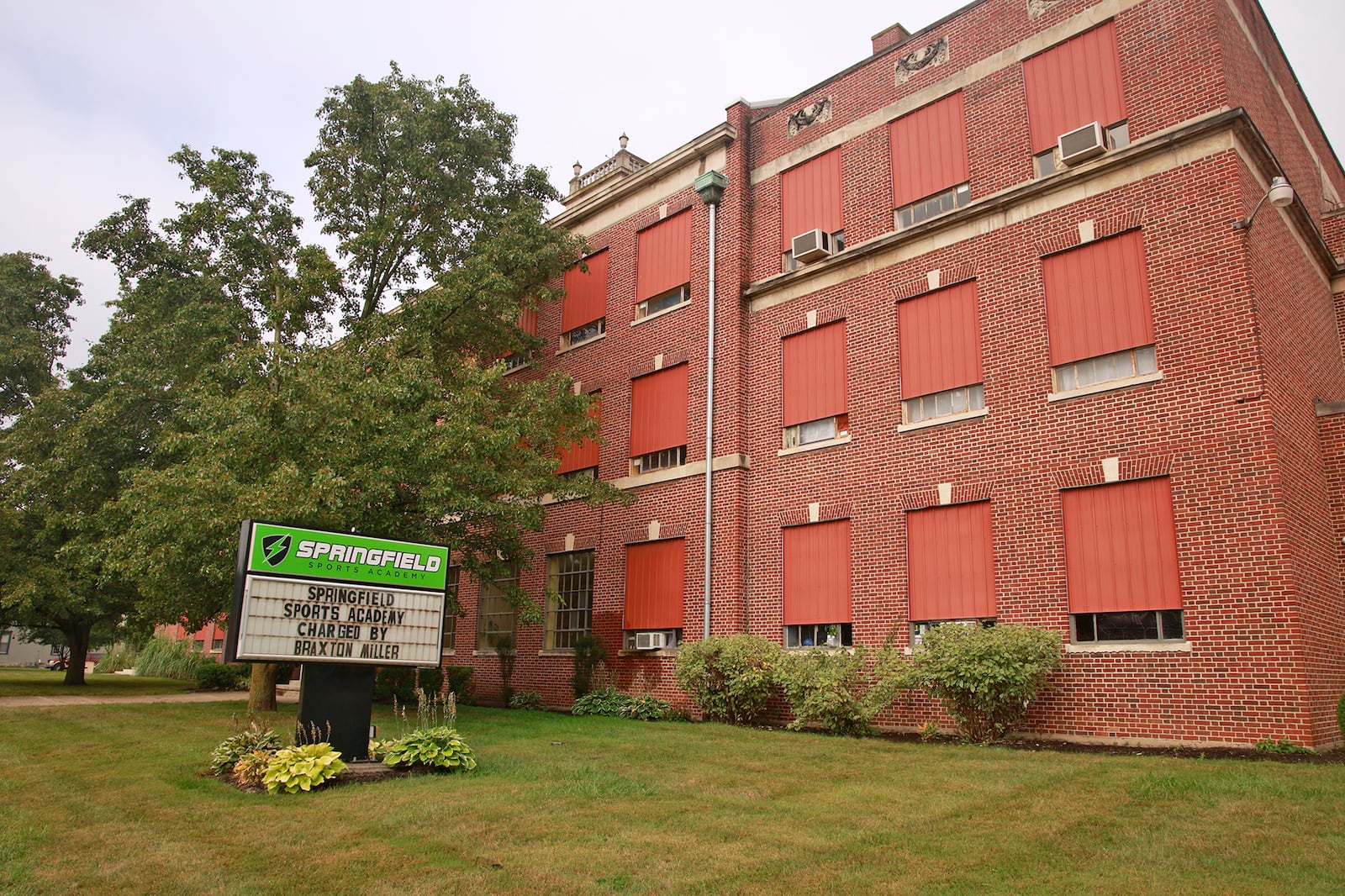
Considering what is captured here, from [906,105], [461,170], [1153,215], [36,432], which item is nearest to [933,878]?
[1153,215]

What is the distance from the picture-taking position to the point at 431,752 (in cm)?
1117

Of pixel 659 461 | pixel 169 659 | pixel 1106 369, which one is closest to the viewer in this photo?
pixel 1106 369

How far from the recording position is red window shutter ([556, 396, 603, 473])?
23031mm

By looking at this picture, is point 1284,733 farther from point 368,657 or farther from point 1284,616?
point 368,657

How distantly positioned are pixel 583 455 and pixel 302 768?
14.0 meters

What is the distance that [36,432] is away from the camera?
24.9 m

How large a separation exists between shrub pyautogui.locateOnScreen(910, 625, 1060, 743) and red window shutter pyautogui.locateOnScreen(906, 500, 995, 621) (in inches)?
48.4

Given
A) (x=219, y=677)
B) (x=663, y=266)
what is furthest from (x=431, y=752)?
(x=219, y=677)

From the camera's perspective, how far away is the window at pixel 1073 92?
606 inches

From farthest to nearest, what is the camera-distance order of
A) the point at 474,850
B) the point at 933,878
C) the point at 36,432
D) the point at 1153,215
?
the point at 36,432, the point at 1153,215, the point at 474,850, the point at 933,878

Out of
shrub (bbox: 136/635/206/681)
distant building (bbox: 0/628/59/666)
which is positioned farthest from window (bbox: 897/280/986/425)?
distant building (bbox: 0/628/59/666)

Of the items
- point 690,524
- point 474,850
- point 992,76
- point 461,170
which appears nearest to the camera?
point 474,850

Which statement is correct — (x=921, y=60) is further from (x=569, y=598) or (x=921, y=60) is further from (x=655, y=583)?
(x=569, y=598)

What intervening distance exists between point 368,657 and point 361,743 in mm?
1122
